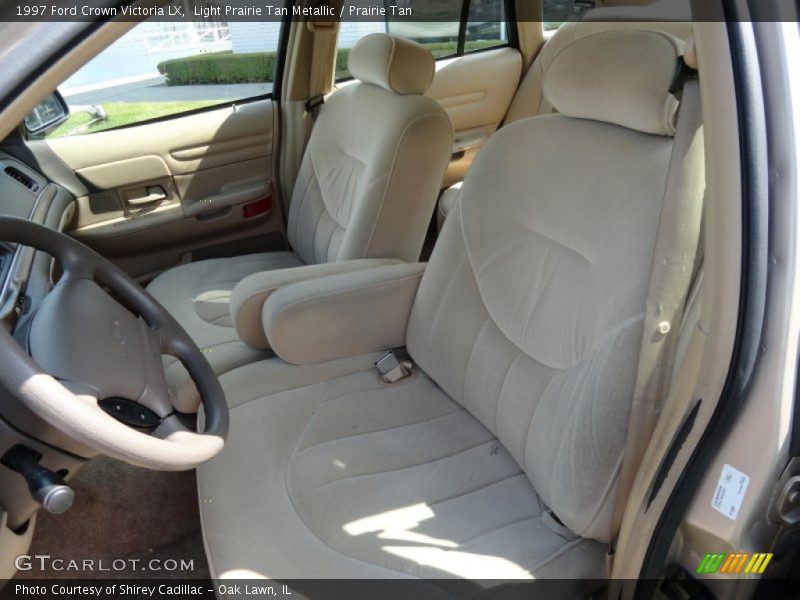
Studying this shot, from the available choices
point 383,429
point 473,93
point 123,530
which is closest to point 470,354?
point 383,429

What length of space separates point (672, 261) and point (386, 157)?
41.0 inches

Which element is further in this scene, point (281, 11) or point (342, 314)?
point (281, 11)

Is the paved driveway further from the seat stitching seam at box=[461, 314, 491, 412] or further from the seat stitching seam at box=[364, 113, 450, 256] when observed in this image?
Result: the seat stitching seam at box=[461, 314, 491, 412]

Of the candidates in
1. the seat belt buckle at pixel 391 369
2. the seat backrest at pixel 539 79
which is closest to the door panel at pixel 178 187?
the seat backrest at pixel 539 79

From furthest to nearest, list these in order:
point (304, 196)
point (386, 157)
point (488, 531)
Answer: point (304, 196) < point (386, 157) < point (488, 531)

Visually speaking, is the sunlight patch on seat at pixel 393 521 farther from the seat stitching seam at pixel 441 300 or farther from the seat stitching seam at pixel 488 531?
the seat stitching seam at pixel 441 300

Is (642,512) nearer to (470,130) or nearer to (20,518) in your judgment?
(20,518)

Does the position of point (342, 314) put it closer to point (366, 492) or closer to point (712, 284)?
point (366, 492)

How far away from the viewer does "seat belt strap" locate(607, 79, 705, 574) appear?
3.13 ft

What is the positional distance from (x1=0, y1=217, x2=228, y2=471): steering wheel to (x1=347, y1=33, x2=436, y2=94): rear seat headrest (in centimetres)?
98

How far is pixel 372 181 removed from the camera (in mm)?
1869

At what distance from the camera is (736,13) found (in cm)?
79

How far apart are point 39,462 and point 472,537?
0.68 metres

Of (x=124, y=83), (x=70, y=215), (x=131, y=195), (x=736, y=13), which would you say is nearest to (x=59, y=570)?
(x=70, y=215)
